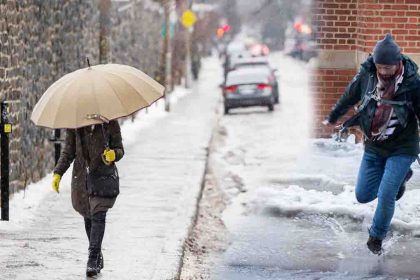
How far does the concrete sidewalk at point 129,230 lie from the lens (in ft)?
24.8

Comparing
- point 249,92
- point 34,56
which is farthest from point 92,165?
point 249,92

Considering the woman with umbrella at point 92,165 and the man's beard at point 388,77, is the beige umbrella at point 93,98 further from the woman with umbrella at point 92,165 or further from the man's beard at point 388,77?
the man's beard at point 388,77

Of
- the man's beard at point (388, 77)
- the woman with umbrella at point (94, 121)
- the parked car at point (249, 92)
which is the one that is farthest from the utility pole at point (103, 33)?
the man's beard at point (388, 77)

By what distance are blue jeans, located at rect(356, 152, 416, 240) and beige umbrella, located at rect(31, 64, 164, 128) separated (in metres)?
1.82

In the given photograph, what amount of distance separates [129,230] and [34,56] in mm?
3735

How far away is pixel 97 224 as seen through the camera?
7.14m

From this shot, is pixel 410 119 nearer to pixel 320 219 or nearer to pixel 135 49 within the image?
pixel 320 219

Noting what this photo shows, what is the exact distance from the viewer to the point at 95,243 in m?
7.19

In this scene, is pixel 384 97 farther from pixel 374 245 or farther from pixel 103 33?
pixel 103 33

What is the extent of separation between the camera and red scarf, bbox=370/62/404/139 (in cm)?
741

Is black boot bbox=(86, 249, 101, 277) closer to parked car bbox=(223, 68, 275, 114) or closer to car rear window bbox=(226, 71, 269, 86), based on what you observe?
parked car bbox=(223, 68, 275, 114)

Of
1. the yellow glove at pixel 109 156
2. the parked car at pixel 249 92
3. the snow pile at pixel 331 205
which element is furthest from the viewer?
the parked car at pixel 249 92

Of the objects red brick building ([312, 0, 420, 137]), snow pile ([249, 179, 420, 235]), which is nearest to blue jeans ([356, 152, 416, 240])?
snow pile ([249, 179, 420, 235])

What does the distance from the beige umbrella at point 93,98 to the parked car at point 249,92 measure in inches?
889
